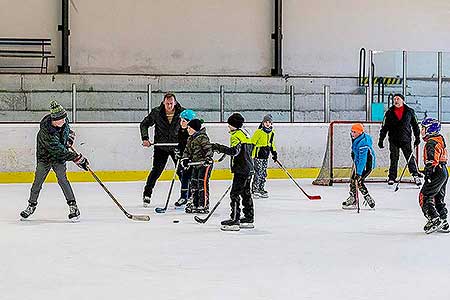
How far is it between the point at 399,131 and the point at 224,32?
6428 millimetres

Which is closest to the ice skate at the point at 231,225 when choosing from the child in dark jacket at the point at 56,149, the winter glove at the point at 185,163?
the winter glove at the point at 185,163

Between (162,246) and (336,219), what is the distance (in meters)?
2.43

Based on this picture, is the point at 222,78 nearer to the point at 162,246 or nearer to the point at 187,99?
the point at 187,99

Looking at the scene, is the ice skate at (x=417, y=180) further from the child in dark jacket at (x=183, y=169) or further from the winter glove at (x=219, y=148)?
the winter glove at (x=219, y=148)

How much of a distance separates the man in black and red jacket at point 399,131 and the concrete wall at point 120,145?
1.59 meters

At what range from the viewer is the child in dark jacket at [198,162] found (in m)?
8.54

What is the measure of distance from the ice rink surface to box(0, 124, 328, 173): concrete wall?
10.1ft

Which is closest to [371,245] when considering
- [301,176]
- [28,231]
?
[28,231]

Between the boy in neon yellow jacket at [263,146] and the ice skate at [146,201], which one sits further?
the boy in neon yellow jacket at [263,146]

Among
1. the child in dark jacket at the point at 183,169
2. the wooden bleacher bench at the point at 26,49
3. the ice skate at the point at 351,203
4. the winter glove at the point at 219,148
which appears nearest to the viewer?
the winter glove at the point at 219,148

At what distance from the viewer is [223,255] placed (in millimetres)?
6391

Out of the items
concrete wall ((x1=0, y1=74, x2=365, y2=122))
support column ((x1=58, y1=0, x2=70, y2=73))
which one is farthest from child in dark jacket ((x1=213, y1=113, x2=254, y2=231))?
support column ((x1=58, y1=0, x2=70, y2=73))

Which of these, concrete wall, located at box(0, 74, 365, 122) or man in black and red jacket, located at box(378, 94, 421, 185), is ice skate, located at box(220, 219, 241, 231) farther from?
concrete wall, located at box(0, 74, 365, 122)

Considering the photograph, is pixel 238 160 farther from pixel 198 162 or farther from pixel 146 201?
pixel 146 201
